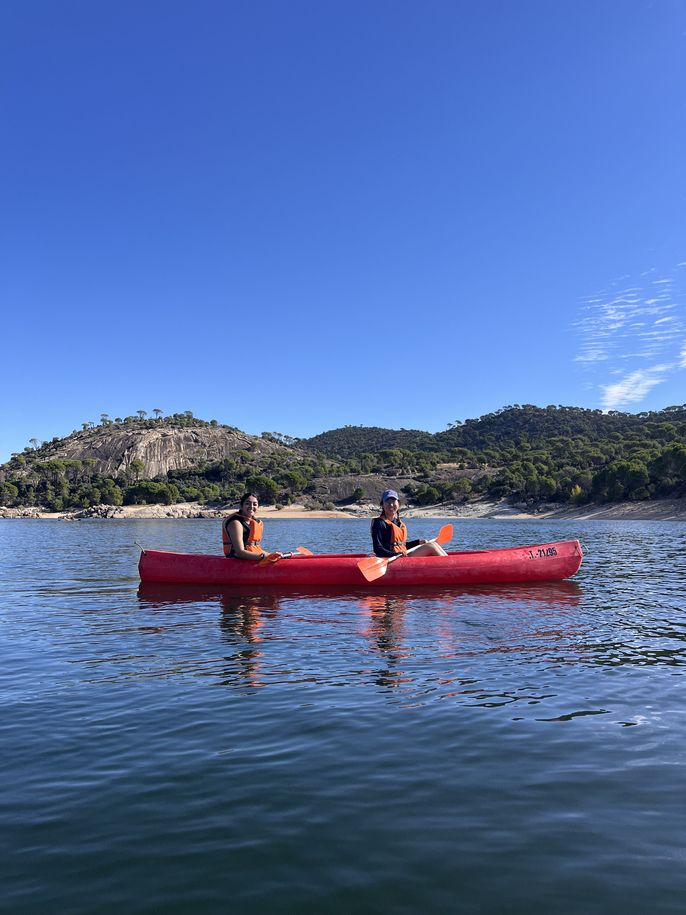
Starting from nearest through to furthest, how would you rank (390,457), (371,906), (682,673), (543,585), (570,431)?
(371,906) → (682,673) → (543,585) → (390,457) → (570,431)

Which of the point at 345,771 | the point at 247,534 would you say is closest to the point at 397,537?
the point at 247,534

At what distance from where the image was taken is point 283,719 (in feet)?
23.9

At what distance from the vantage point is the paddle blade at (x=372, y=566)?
17094 millimetres

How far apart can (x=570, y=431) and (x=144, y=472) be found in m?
120

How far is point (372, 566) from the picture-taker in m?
17.2

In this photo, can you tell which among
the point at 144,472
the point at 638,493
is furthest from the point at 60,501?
the point at 638,493

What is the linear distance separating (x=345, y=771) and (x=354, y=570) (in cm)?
1171

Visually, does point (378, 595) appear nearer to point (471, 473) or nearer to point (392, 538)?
point (392, 538)

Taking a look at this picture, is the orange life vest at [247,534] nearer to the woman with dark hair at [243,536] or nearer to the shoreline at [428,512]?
the woman with dark hair at [243,536]

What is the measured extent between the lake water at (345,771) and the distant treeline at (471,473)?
297 ft

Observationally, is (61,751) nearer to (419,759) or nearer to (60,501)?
(419,759)

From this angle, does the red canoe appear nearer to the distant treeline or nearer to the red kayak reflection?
the red kayak reflection

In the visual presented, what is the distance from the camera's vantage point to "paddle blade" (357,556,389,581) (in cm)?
1709

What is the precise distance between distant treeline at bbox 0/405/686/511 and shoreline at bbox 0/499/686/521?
10.5 feet
